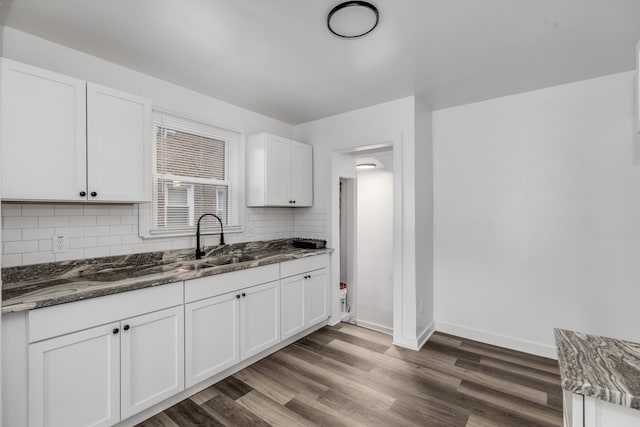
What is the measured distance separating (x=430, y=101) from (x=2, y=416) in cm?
397

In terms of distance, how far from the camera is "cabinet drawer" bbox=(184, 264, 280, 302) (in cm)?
221

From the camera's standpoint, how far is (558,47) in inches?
86.0

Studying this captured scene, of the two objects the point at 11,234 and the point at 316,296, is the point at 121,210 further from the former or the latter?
the point at 316,296

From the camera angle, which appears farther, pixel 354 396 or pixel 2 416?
pixel 354 396

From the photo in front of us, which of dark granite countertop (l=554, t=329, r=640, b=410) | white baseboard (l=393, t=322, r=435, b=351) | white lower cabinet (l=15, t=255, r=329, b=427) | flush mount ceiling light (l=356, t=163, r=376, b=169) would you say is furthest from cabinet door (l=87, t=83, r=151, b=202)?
flush mount ceiling light (l=356, t=163, r=376, b=169)

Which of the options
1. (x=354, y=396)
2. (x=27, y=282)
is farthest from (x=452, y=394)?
(x=27, y=282)

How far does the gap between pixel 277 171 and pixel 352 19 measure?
1874 mm

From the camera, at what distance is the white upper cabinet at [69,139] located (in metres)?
1.71

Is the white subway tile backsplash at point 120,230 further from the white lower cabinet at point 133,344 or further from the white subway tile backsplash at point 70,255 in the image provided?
the white lower cabinet at point 133,344

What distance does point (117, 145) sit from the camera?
2.12 m

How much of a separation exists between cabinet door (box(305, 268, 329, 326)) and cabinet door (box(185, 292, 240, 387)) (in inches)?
38.2

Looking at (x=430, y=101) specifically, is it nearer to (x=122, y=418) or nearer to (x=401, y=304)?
(x=401, y=304)

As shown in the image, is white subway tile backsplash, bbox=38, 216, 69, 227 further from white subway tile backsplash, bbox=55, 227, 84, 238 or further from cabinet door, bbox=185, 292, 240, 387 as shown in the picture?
cabinet door, bbox=185, 292, 240, 387

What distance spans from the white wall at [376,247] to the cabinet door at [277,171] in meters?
2.19
